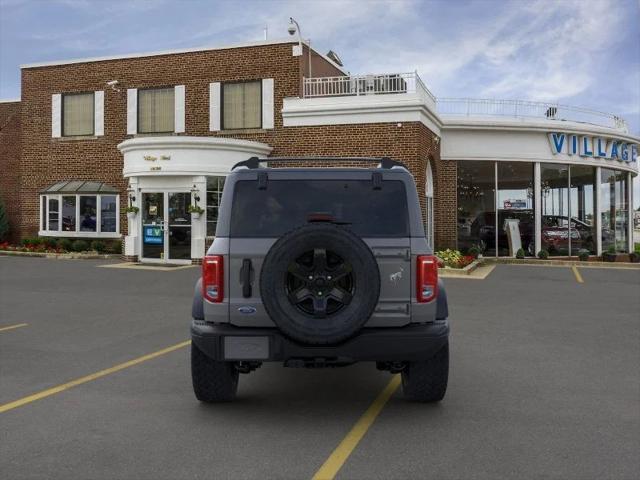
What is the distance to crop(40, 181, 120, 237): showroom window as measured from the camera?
2362 cm

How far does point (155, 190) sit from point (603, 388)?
55.1 feet

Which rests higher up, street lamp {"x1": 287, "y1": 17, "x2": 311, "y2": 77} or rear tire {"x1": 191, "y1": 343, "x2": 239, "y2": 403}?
street lamp {"x1": 287, "y1": 17, "x2": 311, "y2": 77}

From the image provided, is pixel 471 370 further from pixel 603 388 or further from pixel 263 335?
pixel 263 335

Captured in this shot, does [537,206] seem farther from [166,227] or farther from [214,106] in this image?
[166,227]

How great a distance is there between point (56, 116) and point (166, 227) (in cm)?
864

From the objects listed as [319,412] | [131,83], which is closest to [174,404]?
[319,412]

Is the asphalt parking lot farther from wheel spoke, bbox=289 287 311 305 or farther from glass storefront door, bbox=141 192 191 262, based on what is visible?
glass storefront door, bbox=141 192 191 262

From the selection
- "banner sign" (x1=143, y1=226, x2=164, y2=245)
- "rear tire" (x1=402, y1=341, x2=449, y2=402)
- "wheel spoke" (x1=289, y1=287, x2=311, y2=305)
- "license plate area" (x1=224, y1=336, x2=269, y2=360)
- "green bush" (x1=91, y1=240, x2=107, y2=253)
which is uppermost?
"banner sign" (x1=143, y1=226, x2=164, y2=245)

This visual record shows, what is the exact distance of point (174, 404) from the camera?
5.32 m

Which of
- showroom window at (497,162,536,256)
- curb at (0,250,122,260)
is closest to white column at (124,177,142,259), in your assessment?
curb at (0,250,122,260)

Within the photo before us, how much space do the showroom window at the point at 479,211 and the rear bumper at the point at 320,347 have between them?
19331 mm

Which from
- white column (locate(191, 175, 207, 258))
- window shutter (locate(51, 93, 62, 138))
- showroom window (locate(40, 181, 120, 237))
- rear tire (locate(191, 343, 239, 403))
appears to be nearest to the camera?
rear tire (locate(191, 343, 239, 403))

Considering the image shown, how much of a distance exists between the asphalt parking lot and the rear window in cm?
154

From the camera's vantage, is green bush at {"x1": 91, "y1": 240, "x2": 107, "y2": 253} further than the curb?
Yes
